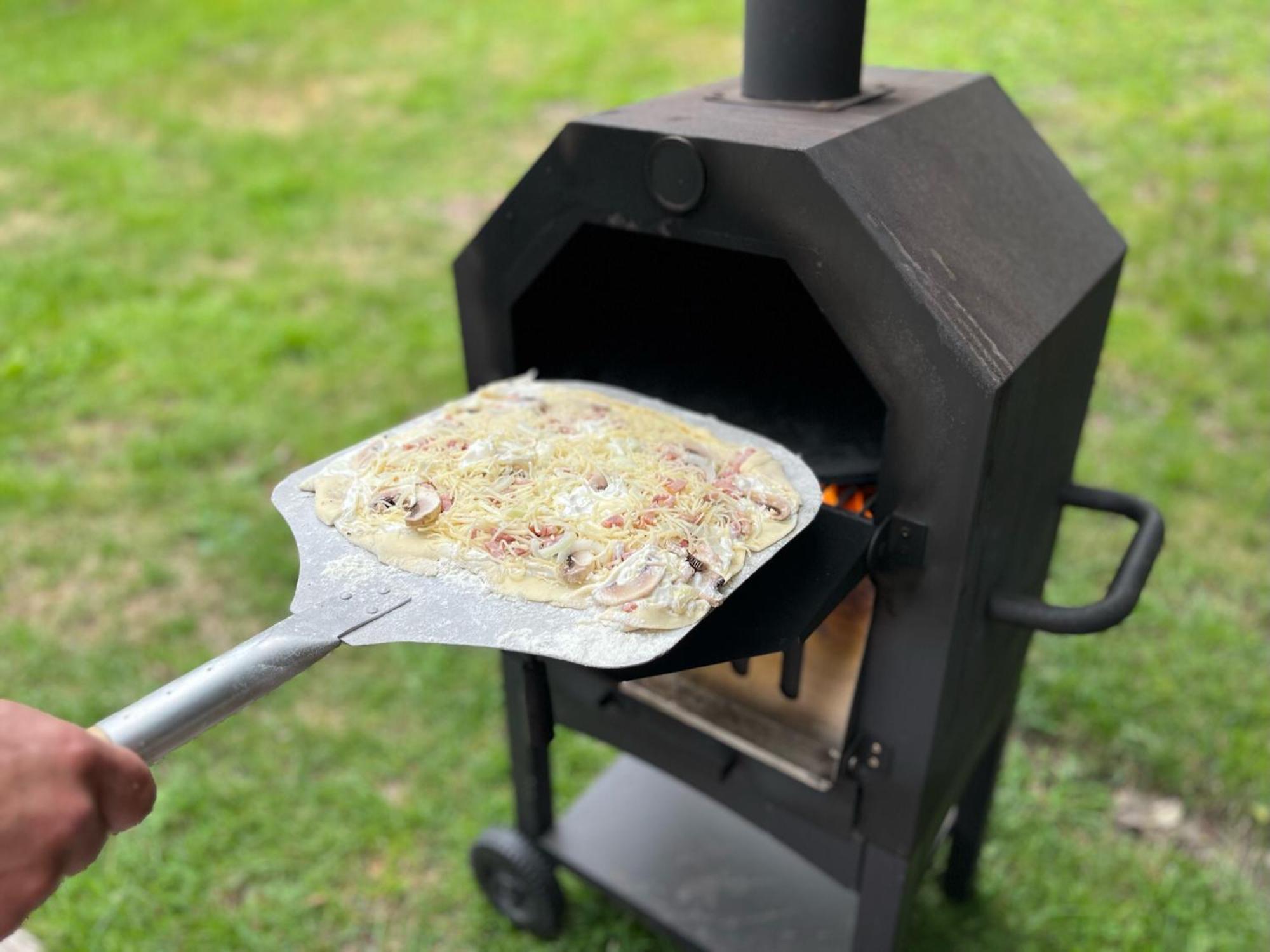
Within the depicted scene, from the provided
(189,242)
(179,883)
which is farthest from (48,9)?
(179,883)

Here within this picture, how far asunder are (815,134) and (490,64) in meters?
6.14

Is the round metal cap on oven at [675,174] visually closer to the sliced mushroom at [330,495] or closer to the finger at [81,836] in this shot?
the sliced mushroom at [330,495]

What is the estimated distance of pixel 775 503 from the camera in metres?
1.24

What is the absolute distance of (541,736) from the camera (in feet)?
4.25

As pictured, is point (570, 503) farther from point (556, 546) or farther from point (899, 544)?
point (899, 544)

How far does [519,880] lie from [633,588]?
1.23m

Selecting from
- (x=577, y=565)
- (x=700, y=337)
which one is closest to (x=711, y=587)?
(x=577, y=565)

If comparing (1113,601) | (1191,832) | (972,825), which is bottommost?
(1191,832)

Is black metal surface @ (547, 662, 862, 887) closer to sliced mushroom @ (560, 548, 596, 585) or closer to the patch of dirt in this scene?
sliced mushroom @ (560, 548, 596, 585)

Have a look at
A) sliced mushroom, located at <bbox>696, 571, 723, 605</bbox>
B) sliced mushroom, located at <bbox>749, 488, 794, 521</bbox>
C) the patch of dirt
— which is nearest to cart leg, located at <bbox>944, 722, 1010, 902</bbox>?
the patch of dirt

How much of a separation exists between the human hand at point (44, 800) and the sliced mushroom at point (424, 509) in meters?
0.44

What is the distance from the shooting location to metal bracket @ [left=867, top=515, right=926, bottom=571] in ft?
4.13

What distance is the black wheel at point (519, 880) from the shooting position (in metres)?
2.03

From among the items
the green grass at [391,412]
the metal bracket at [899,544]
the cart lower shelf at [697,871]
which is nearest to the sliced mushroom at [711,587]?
the metal bracket at [899,544]
